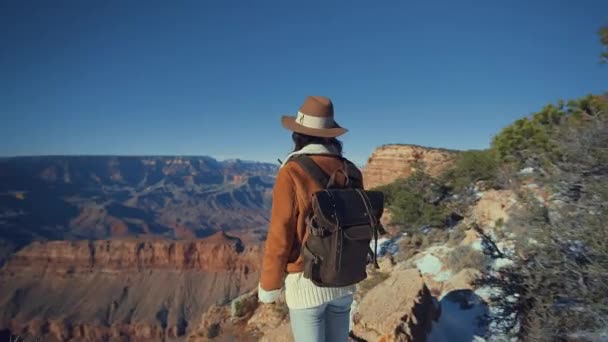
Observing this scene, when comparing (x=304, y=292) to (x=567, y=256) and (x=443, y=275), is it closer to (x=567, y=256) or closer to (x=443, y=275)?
(x=567, y=256)

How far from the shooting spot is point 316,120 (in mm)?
1741

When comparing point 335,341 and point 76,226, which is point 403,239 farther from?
point 76,226

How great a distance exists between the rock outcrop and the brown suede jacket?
202 centimetres

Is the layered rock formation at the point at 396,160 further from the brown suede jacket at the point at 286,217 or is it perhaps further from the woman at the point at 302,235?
the brown suede jacket at the point at 286,217

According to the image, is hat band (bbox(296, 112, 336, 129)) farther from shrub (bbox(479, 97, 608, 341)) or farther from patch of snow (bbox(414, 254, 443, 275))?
patch of snow (bbox(414, 254, 443, 275))

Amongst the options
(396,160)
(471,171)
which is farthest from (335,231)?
(396,160)

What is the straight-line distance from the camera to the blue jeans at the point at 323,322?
1.68 metres

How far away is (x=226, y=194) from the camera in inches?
7106

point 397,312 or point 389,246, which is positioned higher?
point 397,312

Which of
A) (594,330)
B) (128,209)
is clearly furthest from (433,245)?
(128,209)

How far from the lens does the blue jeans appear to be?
5.51ft

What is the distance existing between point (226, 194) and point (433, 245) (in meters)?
178

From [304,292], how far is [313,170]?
64 cm

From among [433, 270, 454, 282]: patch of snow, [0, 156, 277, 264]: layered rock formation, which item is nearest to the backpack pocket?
[433, 270, 454, 282]: patch of snow
